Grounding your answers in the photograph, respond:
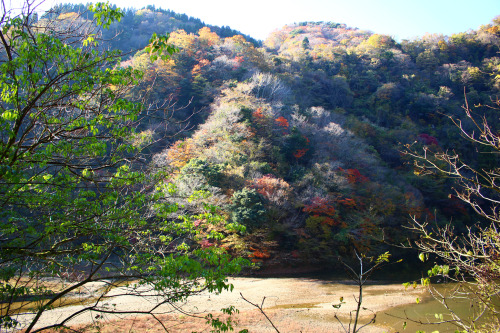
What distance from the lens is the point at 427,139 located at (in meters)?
30.2

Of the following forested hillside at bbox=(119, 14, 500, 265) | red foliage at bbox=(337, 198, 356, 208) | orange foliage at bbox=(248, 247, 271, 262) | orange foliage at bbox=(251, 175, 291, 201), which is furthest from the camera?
red foliage at bbox=(337, 198, 356, 208)

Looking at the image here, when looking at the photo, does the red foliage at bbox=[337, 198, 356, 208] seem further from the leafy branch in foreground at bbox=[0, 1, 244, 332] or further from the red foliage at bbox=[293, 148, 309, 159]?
the leafy branch in foreground at bbox=[0, 1, 244, 332]

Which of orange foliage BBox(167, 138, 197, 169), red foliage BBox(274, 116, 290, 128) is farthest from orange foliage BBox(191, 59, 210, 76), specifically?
orange foliage BBox(167, 138, 197, 169)

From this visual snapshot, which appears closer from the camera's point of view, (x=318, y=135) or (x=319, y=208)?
(x=319, y=208)

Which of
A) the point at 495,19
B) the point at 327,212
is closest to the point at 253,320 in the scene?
the point at 327,212

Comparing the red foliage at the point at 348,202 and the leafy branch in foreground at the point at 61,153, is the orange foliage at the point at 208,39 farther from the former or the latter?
the leafy branch in foreground at the point at 61,153

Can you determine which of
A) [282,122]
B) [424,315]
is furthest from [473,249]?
[282,122]

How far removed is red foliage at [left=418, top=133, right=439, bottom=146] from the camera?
2968 centimetres

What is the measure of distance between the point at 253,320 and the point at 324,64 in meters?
38.6

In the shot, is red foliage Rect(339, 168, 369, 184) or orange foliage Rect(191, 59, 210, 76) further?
orange foliage Rect(191, 59, 210, 76)

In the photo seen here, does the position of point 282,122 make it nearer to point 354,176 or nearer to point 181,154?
point 354,176

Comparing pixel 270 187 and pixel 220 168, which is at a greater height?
pixel 220 168

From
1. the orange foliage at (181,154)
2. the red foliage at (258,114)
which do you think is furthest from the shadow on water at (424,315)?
the red foliage at (258,114)

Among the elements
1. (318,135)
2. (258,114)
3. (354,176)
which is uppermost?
(258,114)
